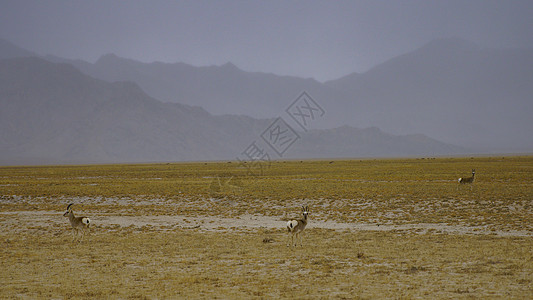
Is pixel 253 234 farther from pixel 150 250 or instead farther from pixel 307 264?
pixel 307 264

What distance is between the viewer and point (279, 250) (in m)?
15.6

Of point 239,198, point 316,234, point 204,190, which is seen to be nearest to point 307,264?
point 316,234

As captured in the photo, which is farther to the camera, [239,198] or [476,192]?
[239,198]

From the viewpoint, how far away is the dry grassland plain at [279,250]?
11.0 meters

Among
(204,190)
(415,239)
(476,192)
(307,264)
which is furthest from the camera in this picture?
(204,190)

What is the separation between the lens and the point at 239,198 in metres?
33.4

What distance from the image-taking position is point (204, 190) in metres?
38.8

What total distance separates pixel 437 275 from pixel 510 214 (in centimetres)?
1336

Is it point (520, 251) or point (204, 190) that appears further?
point (204, 190)

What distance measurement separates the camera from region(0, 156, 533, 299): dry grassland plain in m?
11.0

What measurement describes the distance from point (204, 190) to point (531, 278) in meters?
30.1

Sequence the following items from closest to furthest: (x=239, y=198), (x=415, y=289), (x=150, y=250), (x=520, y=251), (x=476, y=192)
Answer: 1. (x=415, y=289)
2. (x=520, y=251)
3. (x=150, y=250)
4. (x=476, y=192)
5. (x=239, y=198)

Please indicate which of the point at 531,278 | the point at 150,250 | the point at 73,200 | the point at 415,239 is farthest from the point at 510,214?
the point at 73,200

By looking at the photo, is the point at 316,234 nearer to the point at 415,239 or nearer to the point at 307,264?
the point at 415,239
